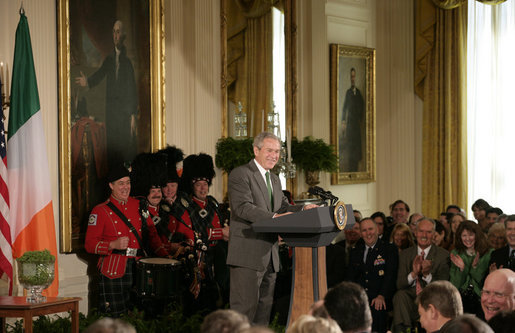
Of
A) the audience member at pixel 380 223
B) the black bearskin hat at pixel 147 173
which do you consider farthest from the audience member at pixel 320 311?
the audience member at pixel 380 223

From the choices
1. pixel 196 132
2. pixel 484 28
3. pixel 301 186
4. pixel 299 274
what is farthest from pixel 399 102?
pixel 299 274

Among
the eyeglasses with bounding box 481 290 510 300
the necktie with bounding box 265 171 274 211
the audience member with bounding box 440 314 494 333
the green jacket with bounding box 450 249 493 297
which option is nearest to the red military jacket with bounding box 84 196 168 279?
Answer: the necktie with bounding box 265 171 274 211

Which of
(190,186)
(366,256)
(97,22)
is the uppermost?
(97,22)

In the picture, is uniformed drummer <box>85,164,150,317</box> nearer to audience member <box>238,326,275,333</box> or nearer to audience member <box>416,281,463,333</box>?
audience member <box>416,281,463,333</box>

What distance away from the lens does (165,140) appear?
8125mm

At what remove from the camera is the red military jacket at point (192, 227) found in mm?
7047

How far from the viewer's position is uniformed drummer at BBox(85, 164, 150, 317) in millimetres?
6543

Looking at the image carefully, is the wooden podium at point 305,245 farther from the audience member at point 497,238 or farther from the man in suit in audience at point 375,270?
the audience member at point 497,238

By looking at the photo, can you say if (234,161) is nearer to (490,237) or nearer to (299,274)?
(490,237)

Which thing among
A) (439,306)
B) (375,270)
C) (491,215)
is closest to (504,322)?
(439,306)

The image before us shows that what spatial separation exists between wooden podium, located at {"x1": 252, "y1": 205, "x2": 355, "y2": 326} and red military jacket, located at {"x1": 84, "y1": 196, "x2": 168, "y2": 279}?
2.27 meters

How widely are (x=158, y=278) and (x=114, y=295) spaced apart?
2.15 feet

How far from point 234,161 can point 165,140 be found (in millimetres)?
1030

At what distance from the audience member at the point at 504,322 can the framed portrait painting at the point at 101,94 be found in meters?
4.68
